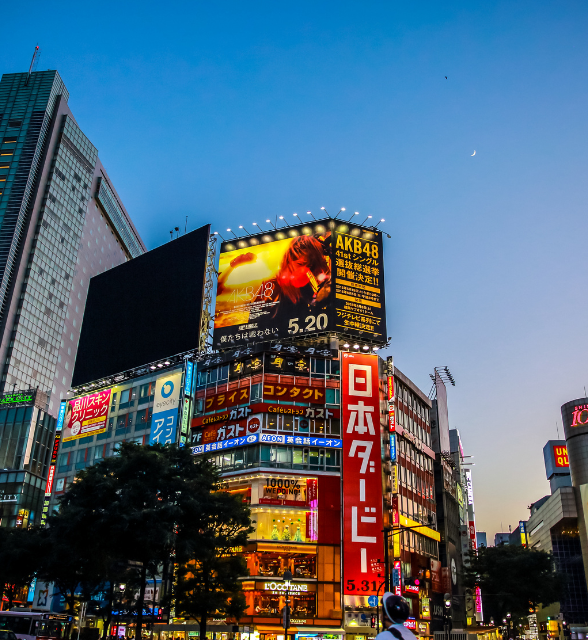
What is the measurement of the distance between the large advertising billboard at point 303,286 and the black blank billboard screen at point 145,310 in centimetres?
436

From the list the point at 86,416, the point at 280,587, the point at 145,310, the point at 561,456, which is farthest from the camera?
the point at 561,456

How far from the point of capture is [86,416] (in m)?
88.9

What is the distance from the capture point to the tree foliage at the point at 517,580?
74125mm

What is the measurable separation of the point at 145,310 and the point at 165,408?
50.7 feet

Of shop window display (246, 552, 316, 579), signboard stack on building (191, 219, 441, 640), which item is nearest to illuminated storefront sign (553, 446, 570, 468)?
signboard stack on building (191, 219, 441, 640)

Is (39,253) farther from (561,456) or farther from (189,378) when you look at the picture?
(561,456)

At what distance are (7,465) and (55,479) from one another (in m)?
28.5

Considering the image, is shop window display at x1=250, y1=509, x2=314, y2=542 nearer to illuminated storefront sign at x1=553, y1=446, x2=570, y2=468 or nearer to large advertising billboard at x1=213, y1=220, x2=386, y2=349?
large advertising billboard at x1=213, y1=220, x2=386, y2=349

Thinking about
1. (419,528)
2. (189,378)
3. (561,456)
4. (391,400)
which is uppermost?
(561,456)

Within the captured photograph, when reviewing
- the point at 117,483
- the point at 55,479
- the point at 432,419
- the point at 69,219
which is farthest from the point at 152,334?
the point at 69,219

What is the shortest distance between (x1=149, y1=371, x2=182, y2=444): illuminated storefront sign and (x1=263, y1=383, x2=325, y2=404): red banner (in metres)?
13.7

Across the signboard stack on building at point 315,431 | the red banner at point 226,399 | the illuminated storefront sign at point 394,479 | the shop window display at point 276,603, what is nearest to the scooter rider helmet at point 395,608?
the signboard stack on building at point 315,431

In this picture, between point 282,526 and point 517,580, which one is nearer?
point 282,526

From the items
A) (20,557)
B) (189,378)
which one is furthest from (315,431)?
(20,557)
